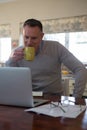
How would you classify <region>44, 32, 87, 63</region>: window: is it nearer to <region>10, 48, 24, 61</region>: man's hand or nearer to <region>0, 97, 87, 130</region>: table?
<region>10, 48, 24, 61</region>: man's hand

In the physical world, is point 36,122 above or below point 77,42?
below

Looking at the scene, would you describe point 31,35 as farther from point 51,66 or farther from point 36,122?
point 36,122

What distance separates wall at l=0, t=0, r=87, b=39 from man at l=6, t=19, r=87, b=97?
10.6 feet

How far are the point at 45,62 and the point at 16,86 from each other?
769 millimetres

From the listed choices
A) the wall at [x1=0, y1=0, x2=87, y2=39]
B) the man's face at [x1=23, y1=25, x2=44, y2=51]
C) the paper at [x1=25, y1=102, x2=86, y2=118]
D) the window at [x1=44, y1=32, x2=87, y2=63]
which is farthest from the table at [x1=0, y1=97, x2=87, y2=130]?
the wall at [x1=0, y1=0, x2=87, y2=39]

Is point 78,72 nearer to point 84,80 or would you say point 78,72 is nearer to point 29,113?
point 84,80

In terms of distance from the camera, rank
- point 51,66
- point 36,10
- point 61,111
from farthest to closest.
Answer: point 36,10
point 51,66
point 61,111

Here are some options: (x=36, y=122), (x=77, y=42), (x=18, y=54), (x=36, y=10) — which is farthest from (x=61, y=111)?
(x=36, y=10)

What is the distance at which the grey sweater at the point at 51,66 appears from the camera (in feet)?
5.71

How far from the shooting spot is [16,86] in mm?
1146

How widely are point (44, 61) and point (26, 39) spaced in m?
0.27

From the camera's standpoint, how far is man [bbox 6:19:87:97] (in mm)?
1715

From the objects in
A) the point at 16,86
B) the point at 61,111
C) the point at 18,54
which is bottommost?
the point at 61,111

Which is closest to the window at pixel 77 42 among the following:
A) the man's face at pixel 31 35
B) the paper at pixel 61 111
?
the man's face at pixel 31 35
